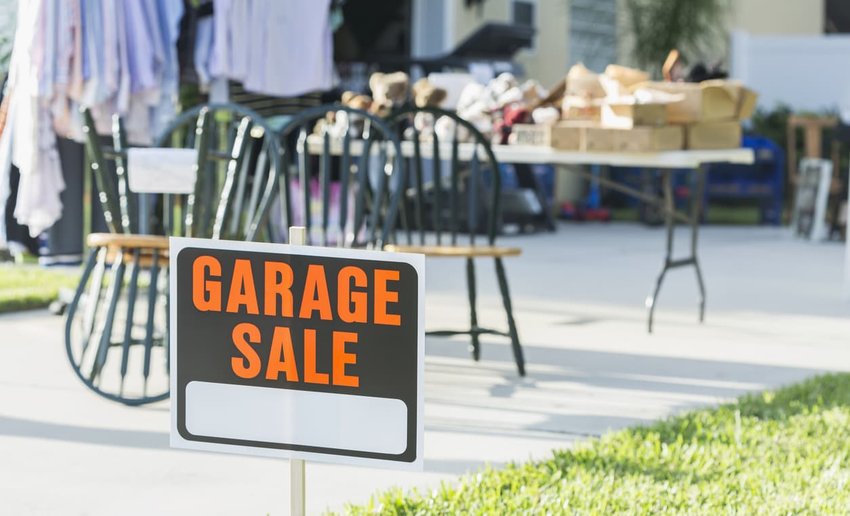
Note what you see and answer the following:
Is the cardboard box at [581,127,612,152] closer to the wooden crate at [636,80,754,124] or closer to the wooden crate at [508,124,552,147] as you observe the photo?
the wooden crate at [508,124,552,147]

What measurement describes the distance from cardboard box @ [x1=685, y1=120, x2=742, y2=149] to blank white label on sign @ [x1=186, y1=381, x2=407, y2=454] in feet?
11.4

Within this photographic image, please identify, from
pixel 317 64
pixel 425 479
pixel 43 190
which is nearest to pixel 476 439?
pixel 425 479

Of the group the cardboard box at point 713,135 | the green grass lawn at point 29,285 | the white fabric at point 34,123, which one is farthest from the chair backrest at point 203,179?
the cardboard box at point 713,135

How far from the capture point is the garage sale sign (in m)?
2.29

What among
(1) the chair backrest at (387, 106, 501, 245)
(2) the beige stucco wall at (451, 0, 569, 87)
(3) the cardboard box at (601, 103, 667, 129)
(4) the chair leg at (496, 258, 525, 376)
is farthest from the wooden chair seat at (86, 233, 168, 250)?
(2) the beige stucco wall at (451, 0, 569, 87)

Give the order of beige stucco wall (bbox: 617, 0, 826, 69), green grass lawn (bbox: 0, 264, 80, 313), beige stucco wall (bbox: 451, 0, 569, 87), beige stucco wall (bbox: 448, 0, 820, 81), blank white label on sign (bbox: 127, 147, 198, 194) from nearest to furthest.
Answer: blank white label on sign (bbox: 127, 147, 198, 194) → green grass lawn (bbox: 0, 264, 80, 313) → beige stucco wall (bbox: 448, 0, 820, 81) → beige stucco wall (bbox: 451, 0, 569, 87) → beige stucco wall (bbox: 617, 0, 826, 69)

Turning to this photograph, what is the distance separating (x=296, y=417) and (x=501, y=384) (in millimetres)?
2377

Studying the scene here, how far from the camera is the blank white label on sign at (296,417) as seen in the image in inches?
90.7

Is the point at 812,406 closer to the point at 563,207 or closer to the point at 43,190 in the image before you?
the point at 43,190

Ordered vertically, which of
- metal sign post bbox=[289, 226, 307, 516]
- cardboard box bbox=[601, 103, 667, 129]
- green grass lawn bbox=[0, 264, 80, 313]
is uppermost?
cardboard box bbox=[601, 103, 667, 129]

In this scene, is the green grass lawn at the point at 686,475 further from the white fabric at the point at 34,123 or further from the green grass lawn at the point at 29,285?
the green grass lawn at the point at 29,285

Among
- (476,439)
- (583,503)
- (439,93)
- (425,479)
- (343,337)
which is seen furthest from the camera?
(439,93)

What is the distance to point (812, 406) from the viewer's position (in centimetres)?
420

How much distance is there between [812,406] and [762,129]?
9.07 m
